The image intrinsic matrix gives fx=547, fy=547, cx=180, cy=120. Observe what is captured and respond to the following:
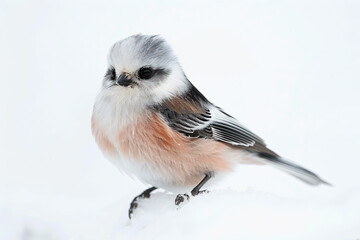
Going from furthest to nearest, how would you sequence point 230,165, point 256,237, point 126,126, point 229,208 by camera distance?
1. point 230,165
2. point 126,126
3. point 229,208
4. point 256,237

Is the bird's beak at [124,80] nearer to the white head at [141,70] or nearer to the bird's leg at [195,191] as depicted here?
the white head at [141,70]

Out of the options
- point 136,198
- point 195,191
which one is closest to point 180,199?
point 195,191

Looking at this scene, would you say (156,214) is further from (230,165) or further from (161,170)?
(230,165)

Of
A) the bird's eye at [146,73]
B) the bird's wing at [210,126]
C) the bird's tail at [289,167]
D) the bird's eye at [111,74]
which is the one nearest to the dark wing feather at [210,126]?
the bird's wing at [210,126]

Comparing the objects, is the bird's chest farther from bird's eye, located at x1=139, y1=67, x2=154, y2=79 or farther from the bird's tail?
the bird's tail

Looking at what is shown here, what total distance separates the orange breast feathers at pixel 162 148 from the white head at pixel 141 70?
0.58 ft

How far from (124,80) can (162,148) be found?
0.50 meters

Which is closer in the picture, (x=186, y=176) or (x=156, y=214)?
(x=156, y=214)

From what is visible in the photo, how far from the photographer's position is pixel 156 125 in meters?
3.58

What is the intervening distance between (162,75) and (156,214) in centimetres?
96

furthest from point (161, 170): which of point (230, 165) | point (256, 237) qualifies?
point (256, 237)

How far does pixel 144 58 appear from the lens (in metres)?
3.59

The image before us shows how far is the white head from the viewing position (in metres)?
3.56

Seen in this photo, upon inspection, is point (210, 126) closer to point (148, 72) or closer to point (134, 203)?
point (148, 72)
